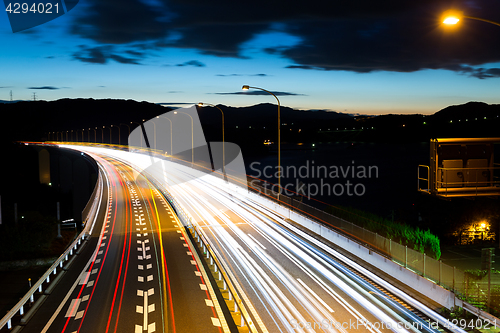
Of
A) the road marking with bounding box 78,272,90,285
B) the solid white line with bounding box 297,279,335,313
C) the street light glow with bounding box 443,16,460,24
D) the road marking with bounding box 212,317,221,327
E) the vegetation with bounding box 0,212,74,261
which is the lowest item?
the vegetation with bounding box 0,212,74,261

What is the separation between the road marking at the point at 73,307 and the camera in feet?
51.2

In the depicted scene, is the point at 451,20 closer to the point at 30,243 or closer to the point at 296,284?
the point at 296,284

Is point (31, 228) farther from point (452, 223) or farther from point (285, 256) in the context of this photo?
point (452, 223)

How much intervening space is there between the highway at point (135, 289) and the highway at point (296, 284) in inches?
18.8

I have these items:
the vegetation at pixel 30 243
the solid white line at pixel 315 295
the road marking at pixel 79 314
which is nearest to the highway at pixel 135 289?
the road marking at pixel 79 314

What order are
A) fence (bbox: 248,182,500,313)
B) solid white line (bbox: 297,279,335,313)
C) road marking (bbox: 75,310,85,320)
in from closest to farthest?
fence (bbox: 248,182,500,313) < solid white line (bbox: 297,279,335,313) < road marking (bbox: 75,310,85,320)

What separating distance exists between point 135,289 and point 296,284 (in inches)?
269

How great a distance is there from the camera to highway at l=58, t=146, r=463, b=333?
1395 centimetres

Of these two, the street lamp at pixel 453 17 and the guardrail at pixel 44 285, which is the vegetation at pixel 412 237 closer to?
the street lamp at pixel 453 17

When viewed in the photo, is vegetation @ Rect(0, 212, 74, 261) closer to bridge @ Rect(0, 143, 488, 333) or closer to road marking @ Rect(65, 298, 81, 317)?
bridge @ Rect(0, 143, 488, 333)

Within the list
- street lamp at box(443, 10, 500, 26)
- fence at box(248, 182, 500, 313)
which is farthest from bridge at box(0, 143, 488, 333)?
street lamp at box(443, 10, 500, 26)

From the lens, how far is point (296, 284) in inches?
696

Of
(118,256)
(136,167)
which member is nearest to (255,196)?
(118,256)

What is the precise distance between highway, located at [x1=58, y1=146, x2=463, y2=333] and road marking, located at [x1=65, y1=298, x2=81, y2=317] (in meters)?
1.65
